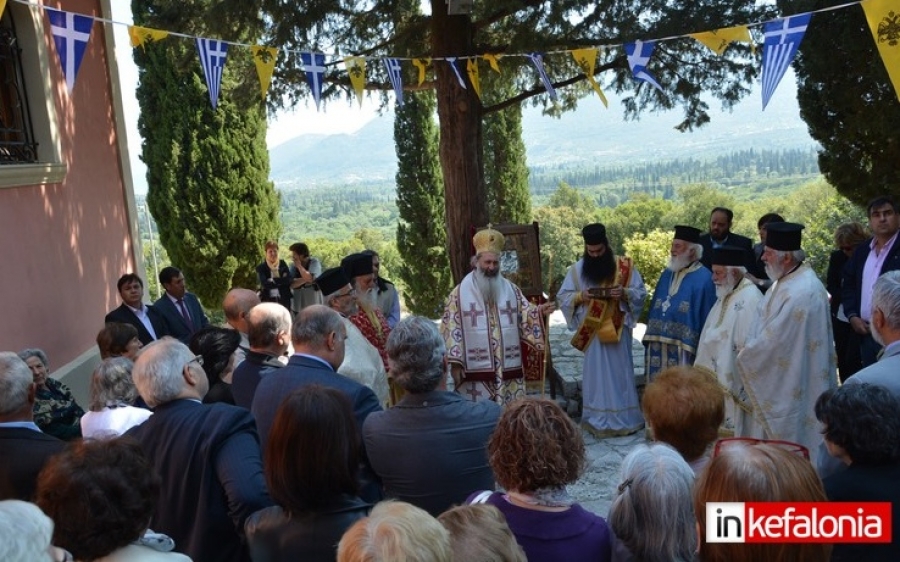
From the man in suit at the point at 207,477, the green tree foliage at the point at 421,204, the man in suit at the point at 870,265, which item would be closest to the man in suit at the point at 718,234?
the man in suit at the point at 870,265

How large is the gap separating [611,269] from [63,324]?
17.5 ft

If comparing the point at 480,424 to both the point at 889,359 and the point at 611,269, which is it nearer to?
the point at 889,359

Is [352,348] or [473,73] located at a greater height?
[473,73]

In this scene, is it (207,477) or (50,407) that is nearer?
(207,477)

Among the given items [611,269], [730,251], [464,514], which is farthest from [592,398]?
[464,514]

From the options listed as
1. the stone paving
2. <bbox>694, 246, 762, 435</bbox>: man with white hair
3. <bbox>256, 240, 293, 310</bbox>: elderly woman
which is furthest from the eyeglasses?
<bbox>256, 240, 293, 310</bbox>: elderly woman

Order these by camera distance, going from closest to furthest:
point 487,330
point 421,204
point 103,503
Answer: point 103,503
point 487,330
point 421,204

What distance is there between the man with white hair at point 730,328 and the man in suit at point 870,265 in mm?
1023

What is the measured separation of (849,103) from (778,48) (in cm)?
337

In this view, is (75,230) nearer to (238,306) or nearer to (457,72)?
(238,306)

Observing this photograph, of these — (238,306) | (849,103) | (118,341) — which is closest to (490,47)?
(849,103)

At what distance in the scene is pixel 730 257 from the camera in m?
5.68

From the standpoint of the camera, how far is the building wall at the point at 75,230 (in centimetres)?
696

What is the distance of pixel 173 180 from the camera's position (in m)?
13.7
